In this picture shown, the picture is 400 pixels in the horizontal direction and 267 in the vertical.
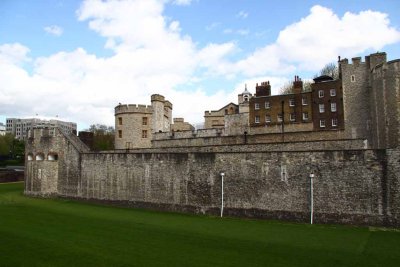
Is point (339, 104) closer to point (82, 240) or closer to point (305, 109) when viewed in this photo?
point (305, 109)

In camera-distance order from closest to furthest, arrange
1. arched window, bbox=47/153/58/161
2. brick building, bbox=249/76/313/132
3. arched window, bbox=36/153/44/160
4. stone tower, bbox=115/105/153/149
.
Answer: arched window, bbox=47/153/58/161
arched window, bbox=36/153/44/160
stone tower, bbox=115/105/153/149
brick building, bbox=249/76/313/132

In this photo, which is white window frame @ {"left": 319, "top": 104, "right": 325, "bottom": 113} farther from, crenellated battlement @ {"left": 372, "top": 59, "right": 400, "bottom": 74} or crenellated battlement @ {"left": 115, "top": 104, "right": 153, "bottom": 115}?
crenellated battlement @ {"left": 115, "top": 104, "right": 153, "bottom": 115}

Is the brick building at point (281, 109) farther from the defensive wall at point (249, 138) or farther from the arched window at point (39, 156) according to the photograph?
the arched window at point (39, 156)

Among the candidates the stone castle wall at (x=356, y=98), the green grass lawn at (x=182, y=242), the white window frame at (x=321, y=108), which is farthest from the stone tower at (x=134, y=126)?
the green grass lawn at (x=182, y=242)

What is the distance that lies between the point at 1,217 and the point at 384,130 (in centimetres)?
2533

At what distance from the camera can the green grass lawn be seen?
1076 centimetres

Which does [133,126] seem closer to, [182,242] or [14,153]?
[182,242]

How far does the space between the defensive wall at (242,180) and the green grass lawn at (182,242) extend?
3.40 feet

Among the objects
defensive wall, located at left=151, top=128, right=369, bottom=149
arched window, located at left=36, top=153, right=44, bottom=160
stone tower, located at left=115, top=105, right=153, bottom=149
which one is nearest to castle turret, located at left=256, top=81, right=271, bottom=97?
defensive wall, located at left=151, top=128, right=369, bottom=149

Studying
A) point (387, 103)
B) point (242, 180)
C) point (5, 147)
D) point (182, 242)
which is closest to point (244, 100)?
point (387, 103)

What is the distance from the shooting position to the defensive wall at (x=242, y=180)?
1675 centimetres

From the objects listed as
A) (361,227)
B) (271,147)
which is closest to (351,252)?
(361,227)

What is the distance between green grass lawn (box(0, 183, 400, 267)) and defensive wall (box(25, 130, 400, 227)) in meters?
1.04

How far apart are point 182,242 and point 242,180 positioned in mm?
7680
